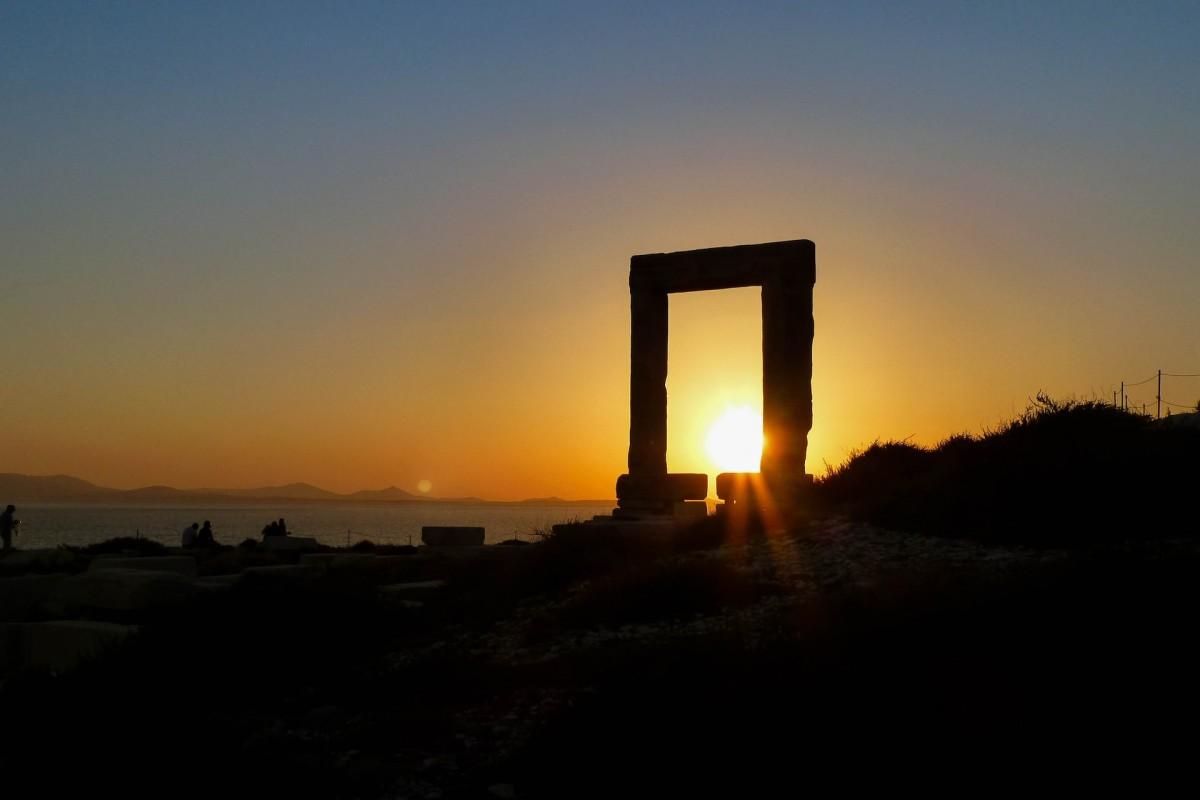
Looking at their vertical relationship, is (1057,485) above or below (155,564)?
above

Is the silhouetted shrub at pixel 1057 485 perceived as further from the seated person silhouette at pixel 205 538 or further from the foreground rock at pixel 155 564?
the seated person silhouette at pixel 205 538

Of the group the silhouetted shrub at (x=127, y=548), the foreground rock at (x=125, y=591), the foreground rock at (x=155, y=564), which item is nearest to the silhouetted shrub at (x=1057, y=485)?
the foreground rock at (x=125, y=591)

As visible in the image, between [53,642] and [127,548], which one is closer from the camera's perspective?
[53,642]

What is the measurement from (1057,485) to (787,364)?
8968mm

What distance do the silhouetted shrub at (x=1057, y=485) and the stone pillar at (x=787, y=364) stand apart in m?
5.04

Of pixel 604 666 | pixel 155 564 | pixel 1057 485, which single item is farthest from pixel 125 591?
pixel 1057 485

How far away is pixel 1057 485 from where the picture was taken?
11.4 m

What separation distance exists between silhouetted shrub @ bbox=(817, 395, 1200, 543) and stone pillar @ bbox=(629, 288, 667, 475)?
719 centimetres

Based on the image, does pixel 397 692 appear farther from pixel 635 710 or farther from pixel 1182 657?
pixel 1182 657

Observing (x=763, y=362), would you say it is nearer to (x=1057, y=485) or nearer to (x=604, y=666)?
(x=1057, y=485)

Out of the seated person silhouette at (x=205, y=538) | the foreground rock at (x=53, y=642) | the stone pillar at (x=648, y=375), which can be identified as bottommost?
the foreground rock at (x=53, y=642)

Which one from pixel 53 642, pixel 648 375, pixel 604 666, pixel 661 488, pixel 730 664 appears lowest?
pixel 53 642

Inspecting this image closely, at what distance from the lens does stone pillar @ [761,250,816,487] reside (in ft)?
65.5

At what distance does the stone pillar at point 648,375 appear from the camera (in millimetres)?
21609
